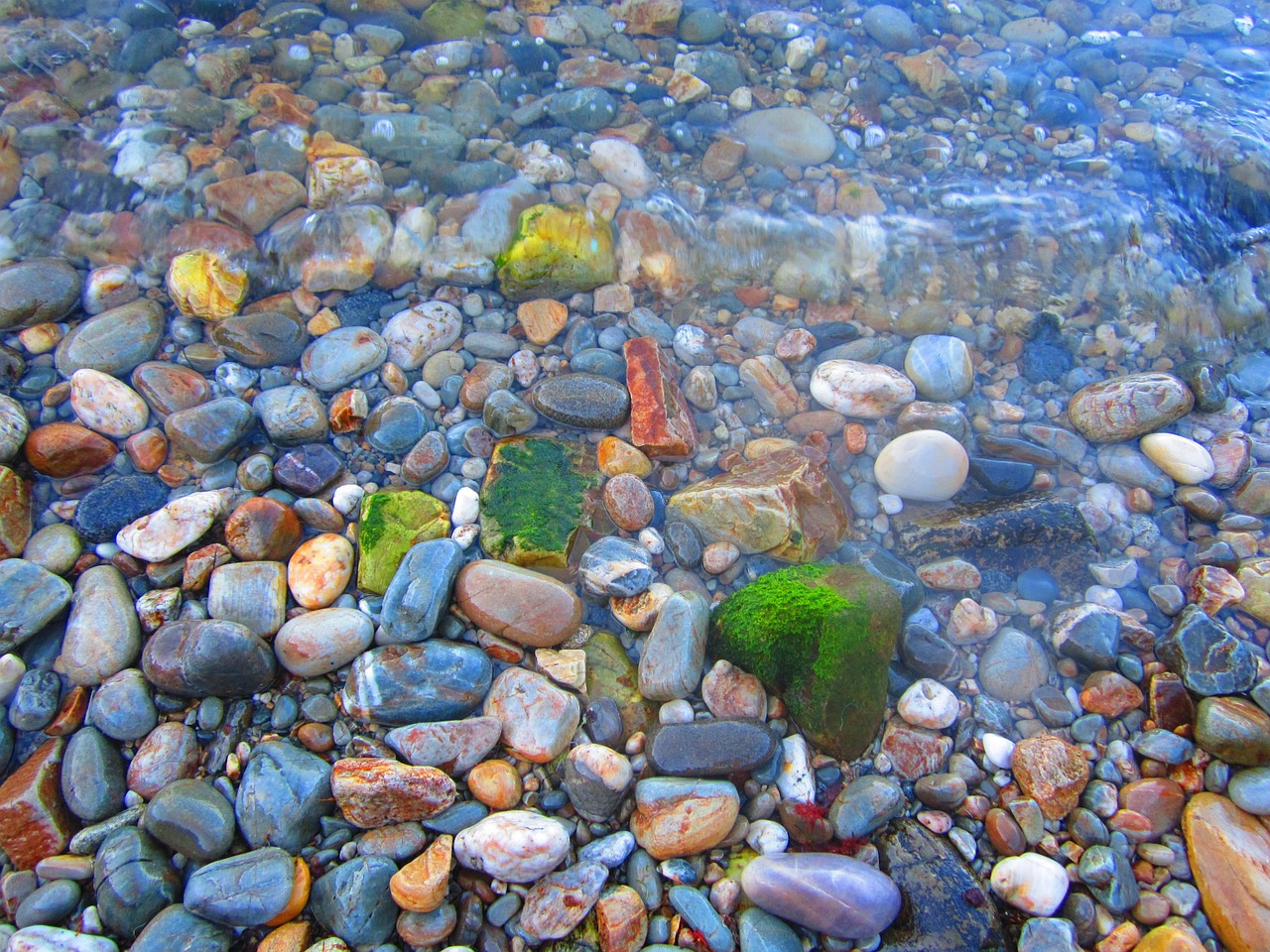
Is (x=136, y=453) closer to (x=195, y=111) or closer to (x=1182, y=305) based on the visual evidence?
(x=195, y=111)

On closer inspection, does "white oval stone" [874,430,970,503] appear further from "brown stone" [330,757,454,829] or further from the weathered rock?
"brown stone" [330,757,454,829]

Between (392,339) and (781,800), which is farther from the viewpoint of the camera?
(392,339)

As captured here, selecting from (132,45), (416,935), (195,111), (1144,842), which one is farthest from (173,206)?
(1144,842)

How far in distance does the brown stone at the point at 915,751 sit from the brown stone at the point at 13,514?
367 centimetres

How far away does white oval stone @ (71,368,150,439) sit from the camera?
3.21 meters

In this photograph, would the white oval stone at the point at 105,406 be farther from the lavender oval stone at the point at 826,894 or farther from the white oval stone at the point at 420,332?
the lavender oval stone at the point at 826,894

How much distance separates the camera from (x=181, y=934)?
2193mm

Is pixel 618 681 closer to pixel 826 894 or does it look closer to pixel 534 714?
pixel 534 714

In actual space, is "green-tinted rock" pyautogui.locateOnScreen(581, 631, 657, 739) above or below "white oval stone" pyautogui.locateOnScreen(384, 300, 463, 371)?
below

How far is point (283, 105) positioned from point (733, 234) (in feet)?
9.63

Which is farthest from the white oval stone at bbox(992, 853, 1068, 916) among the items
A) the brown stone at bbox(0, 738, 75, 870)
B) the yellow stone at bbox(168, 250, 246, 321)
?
the yellow stone at bbox(168, 250, 246, 321)

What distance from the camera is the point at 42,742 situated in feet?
8.52

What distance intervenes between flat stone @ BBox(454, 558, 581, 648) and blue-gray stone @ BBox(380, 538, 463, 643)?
0.31 feet

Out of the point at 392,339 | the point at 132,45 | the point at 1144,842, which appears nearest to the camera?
the point at 1144,842
